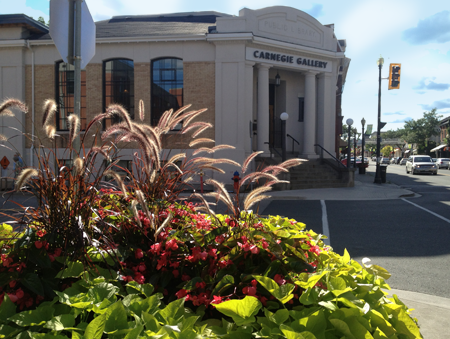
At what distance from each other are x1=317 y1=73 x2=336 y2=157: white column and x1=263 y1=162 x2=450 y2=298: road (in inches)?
366

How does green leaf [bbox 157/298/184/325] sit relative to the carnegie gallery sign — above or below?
below

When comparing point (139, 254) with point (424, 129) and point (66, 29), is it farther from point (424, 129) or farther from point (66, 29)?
point (424, 129)

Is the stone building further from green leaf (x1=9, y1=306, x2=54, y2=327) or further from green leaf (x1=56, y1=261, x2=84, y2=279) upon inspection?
green leaf (x1=9, y1=306, x2=54, y2=327)

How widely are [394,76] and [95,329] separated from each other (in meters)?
26.8

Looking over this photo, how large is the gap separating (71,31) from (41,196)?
258 centimetres

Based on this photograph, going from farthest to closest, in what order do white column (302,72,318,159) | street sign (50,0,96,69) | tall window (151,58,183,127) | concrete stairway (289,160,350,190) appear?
white column (302,72,318,159) → tall window (151,58,183,127) → concrete stairway (289,160,350,190) → street sign (50,0,96,69)

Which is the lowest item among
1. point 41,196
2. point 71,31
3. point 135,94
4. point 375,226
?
point 375,226

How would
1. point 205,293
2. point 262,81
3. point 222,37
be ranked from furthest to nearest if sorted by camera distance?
1. point 262,81
2. point 222,37
3. point 205,293

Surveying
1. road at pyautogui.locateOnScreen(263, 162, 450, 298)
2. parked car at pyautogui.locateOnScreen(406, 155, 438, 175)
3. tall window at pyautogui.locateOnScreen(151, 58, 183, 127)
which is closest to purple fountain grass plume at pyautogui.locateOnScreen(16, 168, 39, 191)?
road at pyautogui.locateOnScreen(263, 162, 450, 298)

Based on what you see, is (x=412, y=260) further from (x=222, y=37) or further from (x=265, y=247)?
(x=222, y=37)

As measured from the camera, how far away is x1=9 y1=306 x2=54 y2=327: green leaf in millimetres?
1896

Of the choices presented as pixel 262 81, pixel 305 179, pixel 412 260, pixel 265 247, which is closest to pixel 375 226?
pixel 412 260

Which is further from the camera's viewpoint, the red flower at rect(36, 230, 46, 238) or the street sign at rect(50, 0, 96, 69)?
the street sign at rect(50, 0, 96, 69)

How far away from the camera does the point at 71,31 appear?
14.2 feet
